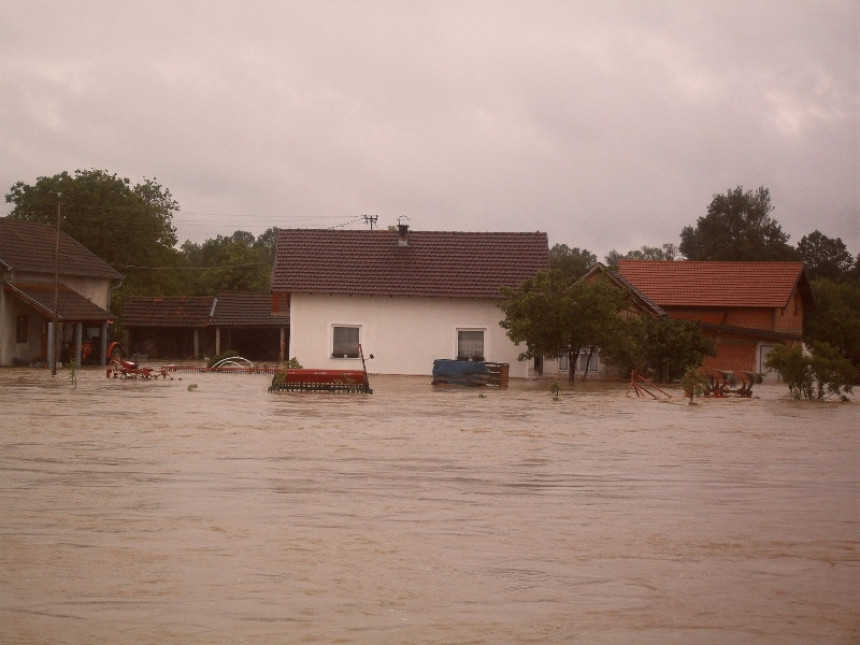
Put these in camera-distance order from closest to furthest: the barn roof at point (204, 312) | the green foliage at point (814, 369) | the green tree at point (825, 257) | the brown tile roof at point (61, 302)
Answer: the green foliage at point (814, 369) → the brown tile roof at point (61, 302) → the barn roof at point (204, 312) → the green tree at point (825, 257)

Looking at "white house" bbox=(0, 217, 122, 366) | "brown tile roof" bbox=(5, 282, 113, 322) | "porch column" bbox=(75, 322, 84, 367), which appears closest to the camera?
"brown tile roof" bbox=(5, 282, 113, 322)

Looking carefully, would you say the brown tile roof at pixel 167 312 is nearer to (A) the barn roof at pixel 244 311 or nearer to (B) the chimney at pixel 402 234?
(A) the barn roof at pixel 244 311

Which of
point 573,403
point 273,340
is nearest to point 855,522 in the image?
point 573,403

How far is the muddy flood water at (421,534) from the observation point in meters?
8.16

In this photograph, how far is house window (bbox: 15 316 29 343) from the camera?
43.0 metres

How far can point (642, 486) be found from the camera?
14.3 m

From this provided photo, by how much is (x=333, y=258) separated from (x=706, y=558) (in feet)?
105

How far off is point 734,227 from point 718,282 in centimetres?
3978

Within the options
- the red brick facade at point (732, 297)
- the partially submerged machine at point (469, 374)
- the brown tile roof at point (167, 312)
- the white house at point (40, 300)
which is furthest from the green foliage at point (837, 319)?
the brown tile roof at point (167, 312)

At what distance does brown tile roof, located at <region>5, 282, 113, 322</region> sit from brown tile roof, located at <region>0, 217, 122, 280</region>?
0.75 meters

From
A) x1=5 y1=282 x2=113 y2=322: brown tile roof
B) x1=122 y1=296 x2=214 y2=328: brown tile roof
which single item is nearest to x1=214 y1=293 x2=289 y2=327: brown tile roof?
x1=122 y1=296 x2=214 y2=328: brown tile roof

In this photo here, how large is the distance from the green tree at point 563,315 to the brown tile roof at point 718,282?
49.3 feet

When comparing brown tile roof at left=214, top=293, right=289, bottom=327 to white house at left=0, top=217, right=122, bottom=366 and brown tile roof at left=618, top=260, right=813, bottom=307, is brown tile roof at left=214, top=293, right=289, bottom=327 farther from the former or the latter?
brown tile roof at left=618, top=260, right=813, bottom=307

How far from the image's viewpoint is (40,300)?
42.5 metres
